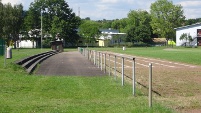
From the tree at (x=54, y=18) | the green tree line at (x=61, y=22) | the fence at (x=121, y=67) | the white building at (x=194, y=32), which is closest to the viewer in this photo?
the fence at (x=121, y=67)

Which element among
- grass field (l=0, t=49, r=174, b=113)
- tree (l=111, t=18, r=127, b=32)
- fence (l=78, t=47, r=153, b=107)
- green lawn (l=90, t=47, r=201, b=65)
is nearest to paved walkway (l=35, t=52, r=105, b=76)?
fence (l=78, t=47, r=153, b=107)

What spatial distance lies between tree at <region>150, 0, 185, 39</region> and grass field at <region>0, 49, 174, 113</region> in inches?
4417

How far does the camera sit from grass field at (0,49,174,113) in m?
8.66

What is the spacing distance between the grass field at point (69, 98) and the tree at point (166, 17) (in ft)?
368

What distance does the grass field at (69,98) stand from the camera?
866 cm

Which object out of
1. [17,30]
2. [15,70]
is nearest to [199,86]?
[15,70]

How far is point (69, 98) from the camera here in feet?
36.2

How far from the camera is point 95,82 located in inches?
610

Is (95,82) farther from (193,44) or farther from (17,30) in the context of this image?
(193,44)

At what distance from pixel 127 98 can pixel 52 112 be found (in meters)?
3.32

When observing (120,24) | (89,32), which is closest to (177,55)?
(89,32)

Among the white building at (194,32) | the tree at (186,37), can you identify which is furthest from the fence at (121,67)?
the white building at (194,32)

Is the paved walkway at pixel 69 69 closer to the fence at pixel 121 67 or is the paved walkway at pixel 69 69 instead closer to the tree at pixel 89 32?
the fence at pixel 121 67

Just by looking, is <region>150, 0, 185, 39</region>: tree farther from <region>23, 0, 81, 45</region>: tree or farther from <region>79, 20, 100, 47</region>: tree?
<region>23, 0, 81, 45</region>: tree
